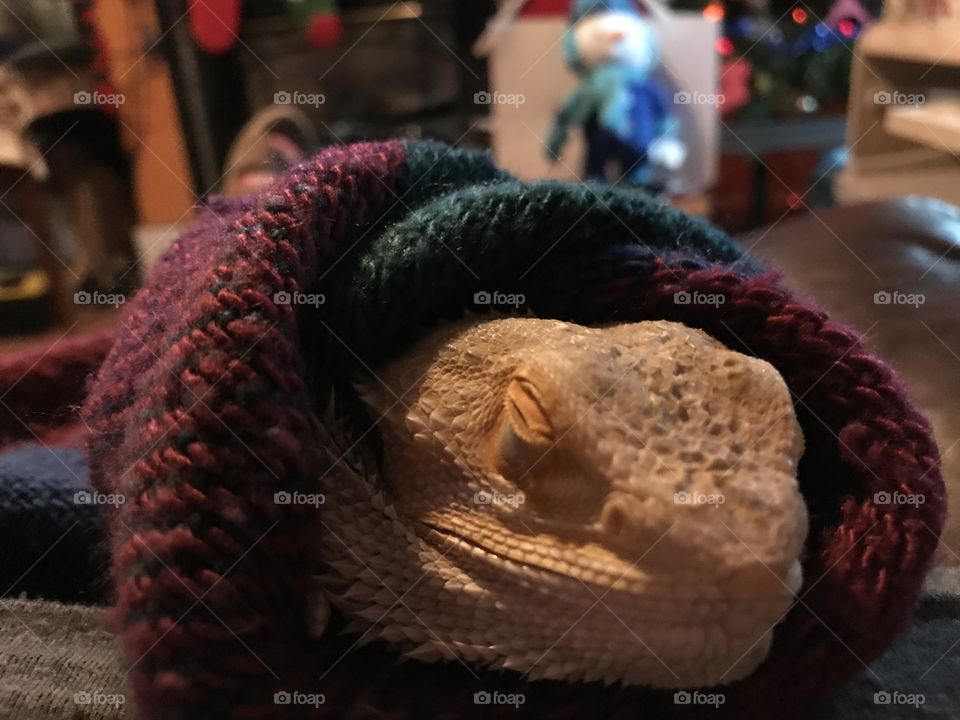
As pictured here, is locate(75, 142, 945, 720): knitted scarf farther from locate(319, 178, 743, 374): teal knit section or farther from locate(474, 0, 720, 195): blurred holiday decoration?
locate(474, 0, 720, 195): blurred holiday decoration

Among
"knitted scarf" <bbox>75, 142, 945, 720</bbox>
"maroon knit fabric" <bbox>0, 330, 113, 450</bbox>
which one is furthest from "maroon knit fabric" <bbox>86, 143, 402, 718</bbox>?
"maroon knit fabric" <bbox>0, 330, 113, 450</bbox>

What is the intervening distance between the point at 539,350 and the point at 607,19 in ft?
8.99

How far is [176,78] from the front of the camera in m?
3.58

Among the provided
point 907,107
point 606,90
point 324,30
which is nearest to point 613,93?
point 606,90

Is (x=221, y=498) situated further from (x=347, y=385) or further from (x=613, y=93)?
(x=613, y=93)

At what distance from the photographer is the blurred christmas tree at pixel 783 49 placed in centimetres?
349

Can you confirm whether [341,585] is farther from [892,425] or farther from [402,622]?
[892,425]

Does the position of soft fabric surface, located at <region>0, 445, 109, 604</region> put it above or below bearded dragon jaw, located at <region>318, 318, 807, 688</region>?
below

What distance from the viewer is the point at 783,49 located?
3.56 meters

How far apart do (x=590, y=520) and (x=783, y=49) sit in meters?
3.50

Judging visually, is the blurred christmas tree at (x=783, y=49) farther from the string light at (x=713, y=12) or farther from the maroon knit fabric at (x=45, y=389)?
the maroon knit fabric at (x=45, y=389)

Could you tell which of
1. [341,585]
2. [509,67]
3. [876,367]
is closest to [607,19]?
[509,67]

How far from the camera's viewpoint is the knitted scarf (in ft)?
1.86

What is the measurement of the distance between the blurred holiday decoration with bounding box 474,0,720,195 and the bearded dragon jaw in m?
2.38
